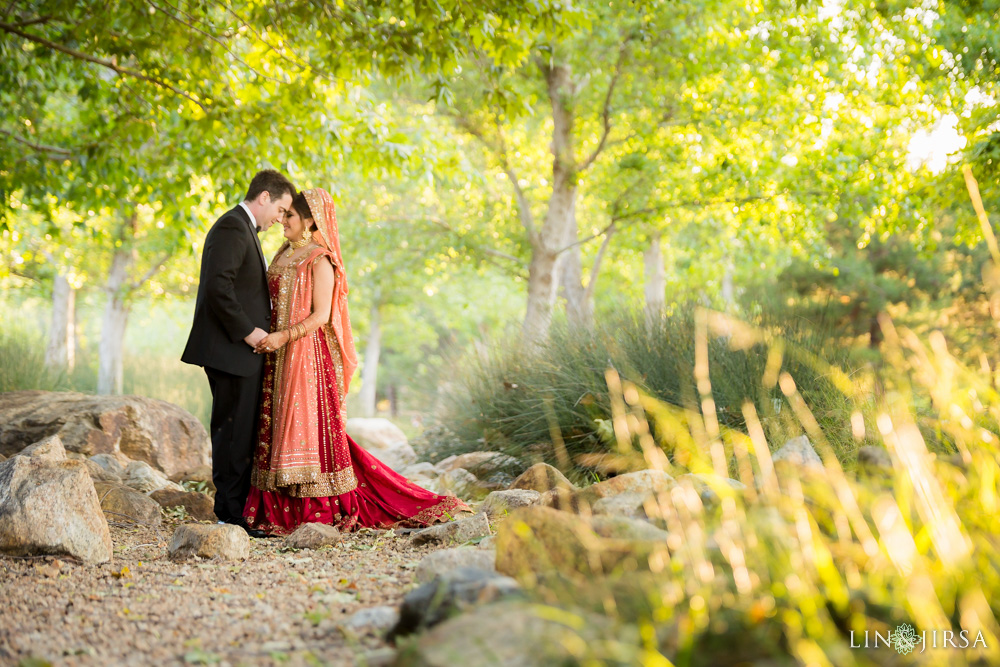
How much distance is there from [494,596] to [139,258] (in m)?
15.2

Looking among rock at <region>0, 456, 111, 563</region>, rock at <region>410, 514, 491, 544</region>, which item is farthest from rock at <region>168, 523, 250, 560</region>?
rock at <region>410, 514, 491, 544</region>

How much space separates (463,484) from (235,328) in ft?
7.39

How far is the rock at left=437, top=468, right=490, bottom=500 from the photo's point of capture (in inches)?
220

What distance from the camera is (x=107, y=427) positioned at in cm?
606

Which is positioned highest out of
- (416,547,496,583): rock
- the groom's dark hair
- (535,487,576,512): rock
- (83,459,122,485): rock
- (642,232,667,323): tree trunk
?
(642,232,667,323): tree trunk

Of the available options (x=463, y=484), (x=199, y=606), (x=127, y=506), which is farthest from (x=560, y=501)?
(x=127, y=506)

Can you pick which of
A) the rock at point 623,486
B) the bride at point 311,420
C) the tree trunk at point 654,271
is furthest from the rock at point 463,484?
the tree trunk at point 654,271

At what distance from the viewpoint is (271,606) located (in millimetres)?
2510

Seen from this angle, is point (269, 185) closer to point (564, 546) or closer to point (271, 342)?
point (271, 342)

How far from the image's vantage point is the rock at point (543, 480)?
4289 millimetres

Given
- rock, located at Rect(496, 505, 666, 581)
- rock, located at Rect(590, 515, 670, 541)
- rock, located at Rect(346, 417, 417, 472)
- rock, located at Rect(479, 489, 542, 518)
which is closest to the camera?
rock, located at Rect(496, 505, 666, 581)

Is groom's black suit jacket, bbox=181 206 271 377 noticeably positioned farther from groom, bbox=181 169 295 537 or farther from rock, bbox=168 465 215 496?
rock, bbox=168 465 215 496

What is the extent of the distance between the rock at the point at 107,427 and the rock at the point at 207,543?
2897 mm

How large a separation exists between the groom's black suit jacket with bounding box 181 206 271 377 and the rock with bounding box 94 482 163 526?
971mm
